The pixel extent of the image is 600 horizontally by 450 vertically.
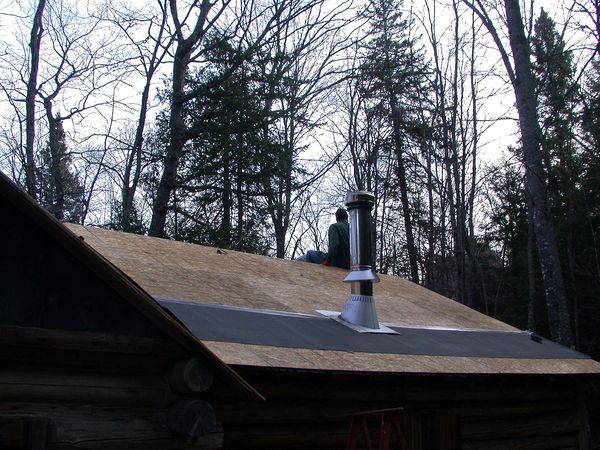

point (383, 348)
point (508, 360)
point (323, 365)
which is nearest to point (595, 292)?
point (508, 360)

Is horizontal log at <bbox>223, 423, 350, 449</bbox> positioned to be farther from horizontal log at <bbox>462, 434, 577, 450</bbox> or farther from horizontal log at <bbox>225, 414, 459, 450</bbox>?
horizontal log at <bbox>462, 434, 577, 450</bbox>

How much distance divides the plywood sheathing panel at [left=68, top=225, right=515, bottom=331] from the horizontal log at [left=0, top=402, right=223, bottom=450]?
267 centimetres

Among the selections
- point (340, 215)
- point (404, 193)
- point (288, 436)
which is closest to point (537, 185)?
point (340, 215)

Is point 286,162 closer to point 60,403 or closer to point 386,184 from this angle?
point 386,184

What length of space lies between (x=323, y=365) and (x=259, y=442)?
1002 mm

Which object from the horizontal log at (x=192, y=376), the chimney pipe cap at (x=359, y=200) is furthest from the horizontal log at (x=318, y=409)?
the chimney pipe cap at (x=359, y=200)

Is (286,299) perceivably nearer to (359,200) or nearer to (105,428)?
(359,200)

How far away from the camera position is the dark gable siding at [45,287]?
429 cm

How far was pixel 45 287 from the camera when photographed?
4.40 m

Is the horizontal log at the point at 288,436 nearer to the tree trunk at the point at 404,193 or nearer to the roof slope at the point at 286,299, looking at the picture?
the roof slope at the point at 286,299

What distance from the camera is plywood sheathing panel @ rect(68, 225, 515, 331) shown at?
332 inches

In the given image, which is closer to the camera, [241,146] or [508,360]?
[508,360]

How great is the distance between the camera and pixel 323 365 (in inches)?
278

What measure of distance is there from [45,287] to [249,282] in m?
5.39
